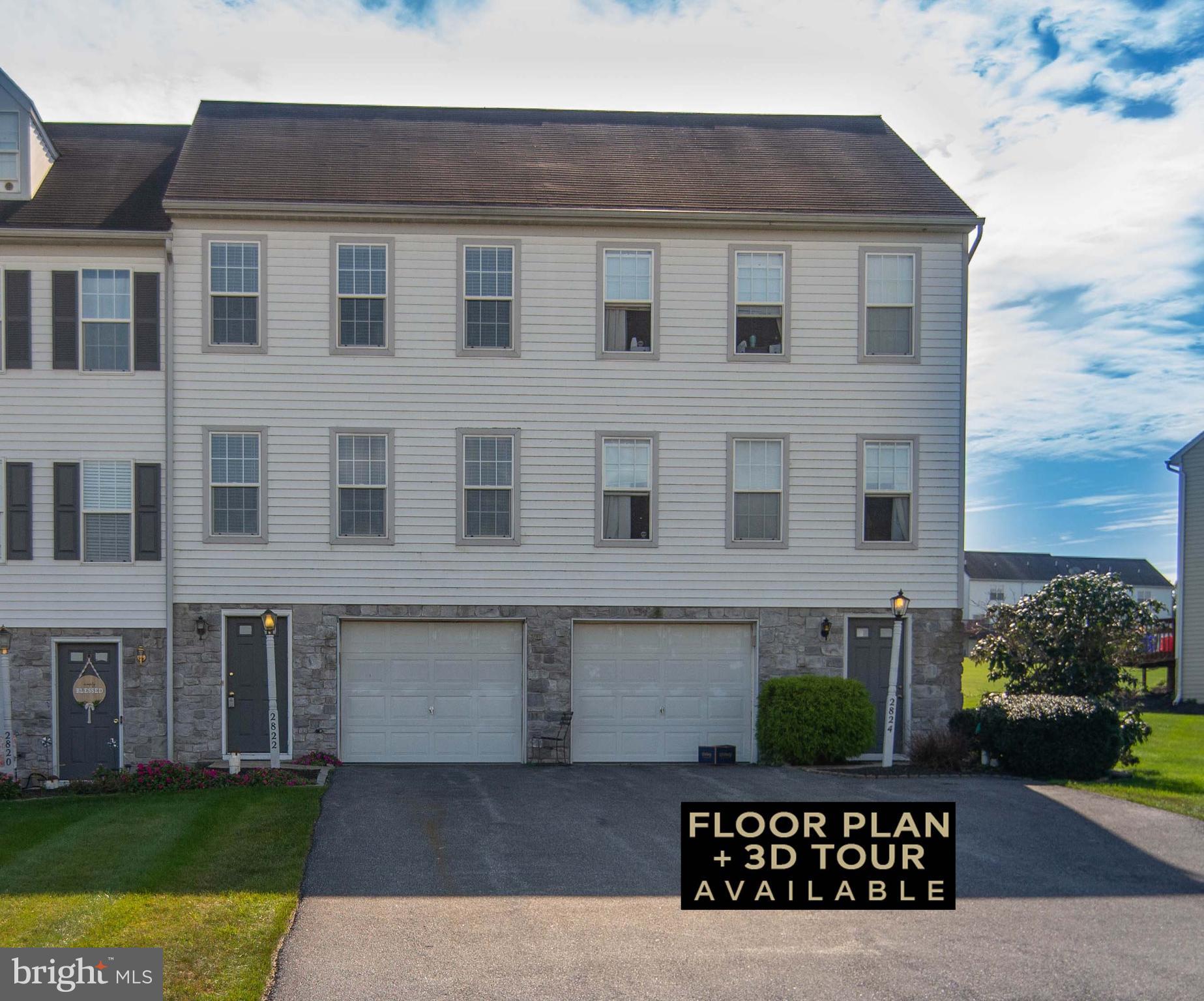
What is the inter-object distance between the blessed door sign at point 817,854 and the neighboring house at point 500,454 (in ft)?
27.3

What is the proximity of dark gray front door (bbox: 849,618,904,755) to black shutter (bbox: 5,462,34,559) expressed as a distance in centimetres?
1359

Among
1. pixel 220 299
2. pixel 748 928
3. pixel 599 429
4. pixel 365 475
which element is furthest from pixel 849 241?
pixel 748 928

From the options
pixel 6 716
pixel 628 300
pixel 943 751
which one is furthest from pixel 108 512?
pixel 943 751

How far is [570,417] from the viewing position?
16.9 metres

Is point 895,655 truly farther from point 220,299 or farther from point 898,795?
point 220,299

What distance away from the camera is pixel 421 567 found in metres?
16.7

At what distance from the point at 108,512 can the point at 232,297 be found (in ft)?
13.2

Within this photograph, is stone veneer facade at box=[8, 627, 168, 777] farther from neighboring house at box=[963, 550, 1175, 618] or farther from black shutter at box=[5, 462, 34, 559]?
neighboring house at box=[963, 550, 1175, 618]

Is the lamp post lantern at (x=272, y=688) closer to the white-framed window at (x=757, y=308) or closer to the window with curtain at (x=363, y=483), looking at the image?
the window with curtain at (x=363, y=483)

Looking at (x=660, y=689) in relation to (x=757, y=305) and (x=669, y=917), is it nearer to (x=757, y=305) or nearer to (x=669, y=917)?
(x=757, y=305)

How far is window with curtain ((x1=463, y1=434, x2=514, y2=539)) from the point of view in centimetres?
1680

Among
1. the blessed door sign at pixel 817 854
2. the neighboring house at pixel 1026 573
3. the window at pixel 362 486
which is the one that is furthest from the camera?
the neighboring house at pixel 1026 573

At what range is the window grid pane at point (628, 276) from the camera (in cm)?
1705

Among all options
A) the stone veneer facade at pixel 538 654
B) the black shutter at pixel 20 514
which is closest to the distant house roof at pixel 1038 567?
the stone veneer facade at pixel 538 654
